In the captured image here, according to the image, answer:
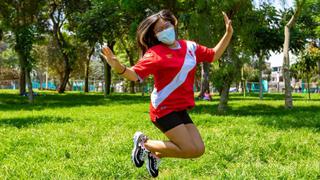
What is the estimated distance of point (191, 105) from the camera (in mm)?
5641

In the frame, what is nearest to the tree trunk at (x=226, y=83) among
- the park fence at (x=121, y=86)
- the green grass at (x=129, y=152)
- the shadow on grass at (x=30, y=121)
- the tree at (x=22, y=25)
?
the green grass at (x=129, y=152)

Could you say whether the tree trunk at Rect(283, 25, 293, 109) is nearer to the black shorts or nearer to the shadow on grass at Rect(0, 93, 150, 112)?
the shadow on grass at Rect(0, 93, 150, 112)

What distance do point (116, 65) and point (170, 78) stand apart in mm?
829

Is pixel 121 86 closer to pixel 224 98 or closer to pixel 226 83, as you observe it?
pixel 224 98

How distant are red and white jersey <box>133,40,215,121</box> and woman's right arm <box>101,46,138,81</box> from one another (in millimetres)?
315

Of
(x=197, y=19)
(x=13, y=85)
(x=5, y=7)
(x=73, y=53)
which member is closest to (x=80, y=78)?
(x=13, y=85)

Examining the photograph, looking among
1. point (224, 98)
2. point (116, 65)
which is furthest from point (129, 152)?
point (224, 98)

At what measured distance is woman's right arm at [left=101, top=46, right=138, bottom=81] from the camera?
483 centimetres

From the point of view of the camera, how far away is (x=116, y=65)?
4.91 m

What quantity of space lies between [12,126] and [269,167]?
840cm

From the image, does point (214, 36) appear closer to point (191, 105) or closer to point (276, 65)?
point (191, 105)

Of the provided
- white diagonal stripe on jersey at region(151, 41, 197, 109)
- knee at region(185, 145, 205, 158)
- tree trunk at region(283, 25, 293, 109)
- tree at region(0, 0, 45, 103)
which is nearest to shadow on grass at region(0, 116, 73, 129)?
white diagonal stripe on jersey at region(151, 41, 197, 109)

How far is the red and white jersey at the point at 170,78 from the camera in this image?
17.8 ft

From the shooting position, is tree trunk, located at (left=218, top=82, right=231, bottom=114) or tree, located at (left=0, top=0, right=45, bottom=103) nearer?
tree trunk, located at (left=218, top=82, right=231, bottom=114)
